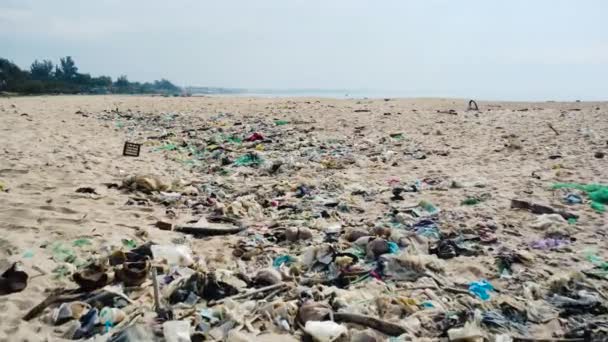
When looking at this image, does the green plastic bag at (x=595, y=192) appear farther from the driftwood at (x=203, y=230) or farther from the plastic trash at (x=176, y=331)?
the plastic trash at (x=176, y=331)

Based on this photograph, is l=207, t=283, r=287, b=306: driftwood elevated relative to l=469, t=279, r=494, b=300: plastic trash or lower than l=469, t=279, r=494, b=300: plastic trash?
lower

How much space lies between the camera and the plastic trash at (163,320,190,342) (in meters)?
2.20

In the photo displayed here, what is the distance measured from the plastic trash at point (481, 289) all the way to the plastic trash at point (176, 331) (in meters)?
1.87

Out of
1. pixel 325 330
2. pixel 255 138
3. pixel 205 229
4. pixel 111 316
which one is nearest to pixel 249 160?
pixel 255 138

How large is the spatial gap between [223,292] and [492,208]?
3.06 meters

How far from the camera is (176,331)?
7.36 ft

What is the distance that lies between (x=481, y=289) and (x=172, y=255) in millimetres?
2346

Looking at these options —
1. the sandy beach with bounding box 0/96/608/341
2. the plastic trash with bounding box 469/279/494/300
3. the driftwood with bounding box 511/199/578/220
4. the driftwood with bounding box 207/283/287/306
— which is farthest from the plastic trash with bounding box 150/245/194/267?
the driftwood with bounding box 511/199/578/220

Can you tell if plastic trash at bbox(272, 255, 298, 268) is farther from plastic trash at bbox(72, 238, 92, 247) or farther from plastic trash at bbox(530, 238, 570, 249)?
plastic trash at bbox(530, 238, 570, 249)

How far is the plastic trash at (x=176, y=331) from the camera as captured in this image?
7.20 feet

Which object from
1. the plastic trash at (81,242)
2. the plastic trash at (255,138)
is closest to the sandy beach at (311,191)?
→ the plastic trash at (81,242)

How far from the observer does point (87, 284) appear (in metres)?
2.73

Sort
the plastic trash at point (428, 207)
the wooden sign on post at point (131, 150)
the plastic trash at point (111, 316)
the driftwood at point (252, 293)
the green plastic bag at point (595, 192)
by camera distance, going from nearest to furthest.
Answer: the plastic trash at point (111, 316) → the driftwood at point (252, 293) → the green plastic bag at point (595, 192) → the plastic trash at point (428, 207) → the wooden sign on post at point (131, 150)

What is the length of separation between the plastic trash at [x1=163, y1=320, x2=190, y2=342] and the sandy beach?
0.38 m
